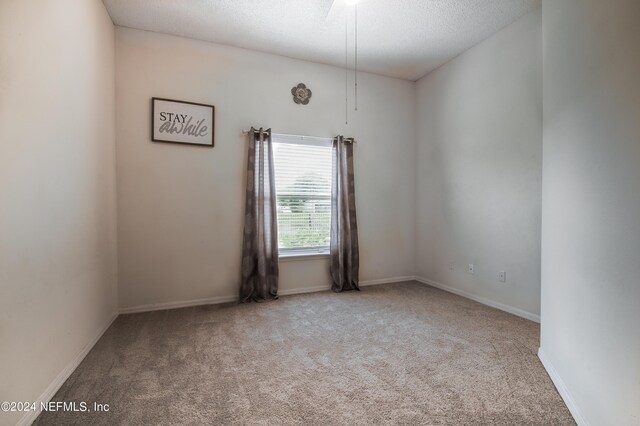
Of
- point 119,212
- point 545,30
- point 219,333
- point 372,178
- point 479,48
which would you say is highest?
point 479,48

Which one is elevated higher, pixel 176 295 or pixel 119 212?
pixel 119 212

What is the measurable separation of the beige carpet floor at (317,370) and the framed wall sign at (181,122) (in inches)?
74.6

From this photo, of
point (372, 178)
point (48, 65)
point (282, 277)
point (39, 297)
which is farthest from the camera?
point (372, 178)

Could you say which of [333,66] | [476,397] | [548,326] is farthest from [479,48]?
[476,397]

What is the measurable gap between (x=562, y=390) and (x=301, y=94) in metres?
3.71

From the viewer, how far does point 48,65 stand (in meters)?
1.74

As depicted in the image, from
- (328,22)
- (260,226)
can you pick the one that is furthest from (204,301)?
(328,22)

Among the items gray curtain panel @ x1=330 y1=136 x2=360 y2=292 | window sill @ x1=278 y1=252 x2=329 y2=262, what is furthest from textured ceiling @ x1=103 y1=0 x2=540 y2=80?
window sill @ x1=278 y1=252 x2=329 y2=262

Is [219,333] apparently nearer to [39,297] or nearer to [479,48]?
[39,297]

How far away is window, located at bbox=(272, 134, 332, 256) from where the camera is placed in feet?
12.4

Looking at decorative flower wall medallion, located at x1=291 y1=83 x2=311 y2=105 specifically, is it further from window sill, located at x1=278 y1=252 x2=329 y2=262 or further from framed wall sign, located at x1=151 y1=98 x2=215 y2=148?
window sill, located at x1=278 y1=252 x2=329 y2=262

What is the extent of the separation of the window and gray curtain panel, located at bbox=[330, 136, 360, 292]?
134 millimetres

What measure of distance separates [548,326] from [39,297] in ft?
10.4

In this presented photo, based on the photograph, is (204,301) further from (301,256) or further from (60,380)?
(60,380)
